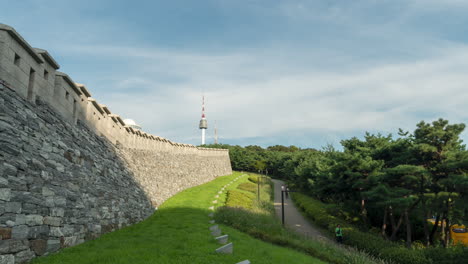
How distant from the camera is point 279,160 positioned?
235ft

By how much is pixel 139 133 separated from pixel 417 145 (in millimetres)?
20039

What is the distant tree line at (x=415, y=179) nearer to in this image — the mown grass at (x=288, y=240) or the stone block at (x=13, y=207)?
the mown grass at (x=288, y=240)

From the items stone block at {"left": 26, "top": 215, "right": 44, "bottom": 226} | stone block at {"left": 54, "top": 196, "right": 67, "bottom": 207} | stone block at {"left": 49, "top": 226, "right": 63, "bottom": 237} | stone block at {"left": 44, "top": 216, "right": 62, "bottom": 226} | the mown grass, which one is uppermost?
stone block at {"left": 54, "top": 196, "right": 67, "bottom": 207}

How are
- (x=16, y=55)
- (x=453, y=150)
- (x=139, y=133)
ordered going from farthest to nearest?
(x=139, y=133)
(x=453, y=150)
(x=16, y=55)

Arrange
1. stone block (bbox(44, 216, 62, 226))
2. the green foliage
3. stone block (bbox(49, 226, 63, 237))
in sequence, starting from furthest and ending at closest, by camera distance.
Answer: the green foliage → stone block (bbox(49, 226, 63, 237)) → stone block (bbox(44, 216, 62, 226))

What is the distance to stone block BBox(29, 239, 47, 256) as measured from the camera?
8016mm

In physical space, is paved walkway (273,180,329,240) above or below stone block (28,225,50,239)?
below

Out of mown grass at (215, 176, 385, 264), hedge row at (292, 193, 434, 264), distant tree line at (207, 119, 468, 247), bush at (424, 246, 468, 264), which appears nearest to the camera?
mown grass at (215, 176, 385, 264)

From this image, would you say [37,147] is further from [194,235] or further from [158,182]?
[158,182]

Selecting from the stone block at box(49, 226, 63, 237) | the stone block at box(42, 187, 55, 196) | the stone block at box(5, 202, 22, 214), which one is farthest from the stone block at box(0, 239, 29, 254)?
the stone block at box(42, 187, 55, 196)

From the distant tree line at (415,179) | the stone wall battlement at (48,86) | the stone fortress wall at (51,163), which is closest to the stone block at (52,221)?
the stone fortress wall at (51,163)

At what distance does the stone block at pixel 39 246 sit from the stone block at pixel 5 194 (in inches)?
58.4

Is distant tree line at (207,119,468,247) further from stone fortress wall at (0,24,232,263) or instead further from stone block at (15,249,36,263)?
stone block at (15,249,36,263)

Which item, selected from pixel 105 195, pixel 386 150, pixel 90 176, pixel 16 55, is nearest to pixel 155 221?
pixel 105 195
